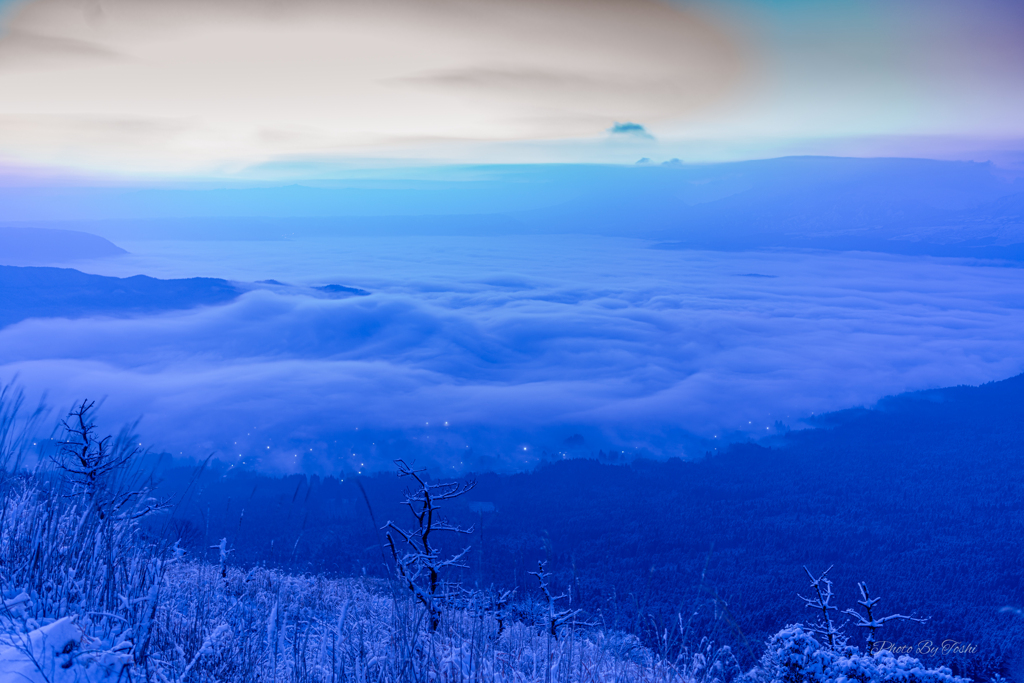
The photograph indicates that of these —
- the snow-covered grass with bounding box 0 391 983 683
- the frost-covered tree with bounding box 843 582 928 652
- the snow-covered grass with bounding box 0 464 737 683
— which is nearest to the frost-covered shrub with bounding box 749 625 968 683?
the snow-covered grass with bounding box 0 391 983 683

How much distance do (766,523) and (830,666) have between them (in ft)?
495

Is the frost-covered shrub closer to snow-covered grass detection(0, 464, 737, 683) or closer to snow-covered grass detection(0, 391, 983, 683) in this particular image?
snow-covered grass detection(0, 391, 983, 683)

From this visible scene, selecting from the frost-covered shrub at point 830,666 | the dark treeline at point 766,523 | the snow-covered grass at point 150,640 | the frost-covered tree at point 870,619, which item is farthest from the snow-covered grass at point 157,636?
the dark treeline at point 766,523

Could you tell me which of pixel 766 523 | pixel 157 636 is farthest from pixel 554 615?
pixel 766 523

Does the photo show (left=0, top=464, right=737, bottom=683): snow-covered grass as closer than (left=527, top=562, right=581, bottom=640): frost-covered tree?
Yes

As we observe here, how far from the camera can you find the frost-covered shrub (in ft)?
17.9

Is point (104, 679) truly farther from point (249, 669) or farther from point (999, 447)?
point (999, 447)

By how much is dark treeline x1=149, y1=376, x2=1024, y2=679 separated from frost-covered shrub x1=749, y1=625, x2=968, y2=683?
7561 cm

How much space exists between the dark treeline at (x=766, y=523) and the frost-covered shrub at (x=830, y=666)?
248 ft

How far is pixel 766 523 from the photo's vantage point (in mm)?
139125

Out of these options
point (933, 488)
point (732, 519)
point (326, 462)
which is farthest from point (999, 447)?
point (326, 462)

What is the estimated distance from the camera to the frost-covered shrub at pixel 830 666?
17.9 ft

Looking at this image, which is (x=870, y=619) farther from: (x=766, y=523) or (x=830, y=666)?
(x=766, y=523)

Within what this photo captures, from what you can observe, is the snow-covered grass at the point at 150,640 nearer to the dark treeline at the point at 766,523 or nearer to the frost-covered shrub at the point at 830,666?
the frost-covered shrub at the point at 830,666
